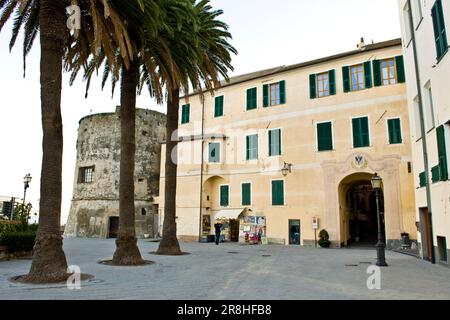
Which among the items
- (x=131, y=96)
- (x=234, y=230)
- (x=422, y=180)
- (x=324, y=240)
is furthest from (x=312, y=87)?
(x=131, y=96)

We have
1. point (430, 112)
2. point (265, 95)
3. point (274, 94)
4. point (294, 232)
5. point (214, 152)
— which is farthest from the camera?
point (214, 152)

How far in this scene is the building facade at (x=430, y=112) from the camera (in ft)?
42.9

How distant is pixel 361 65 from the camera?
2480 centimetres

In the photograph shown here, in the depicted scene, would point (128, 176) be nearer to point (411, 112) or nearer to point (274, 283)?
point (274, 283)

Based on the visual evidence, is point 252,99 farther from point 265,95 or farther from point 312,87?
point 312,87

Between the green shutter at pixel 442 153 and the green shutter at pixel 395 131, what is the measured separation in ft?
31.8

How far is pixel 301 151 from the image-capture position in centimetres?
2608

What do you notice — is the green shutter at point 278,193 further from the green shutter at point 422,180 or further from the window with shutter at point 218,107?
the green shutter at point 422,180

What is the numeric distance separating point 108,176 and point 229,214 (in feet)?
47.7

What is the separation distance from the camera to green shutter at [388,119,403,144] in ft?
75.0

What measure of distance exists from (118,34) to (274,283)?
875cm

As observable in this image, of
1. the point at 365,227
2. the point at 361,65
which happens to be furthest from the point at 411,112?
the point at 365,227

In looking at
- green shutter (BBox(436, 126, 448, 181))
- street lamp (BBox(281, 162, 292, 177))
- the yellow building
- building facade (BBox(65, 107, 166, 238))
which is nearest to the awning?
the yellow building

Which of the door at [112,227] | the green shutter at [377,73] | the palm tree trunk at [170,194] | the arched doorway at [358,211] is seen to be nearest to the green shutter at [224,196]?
the arched doorway at [358,211]
